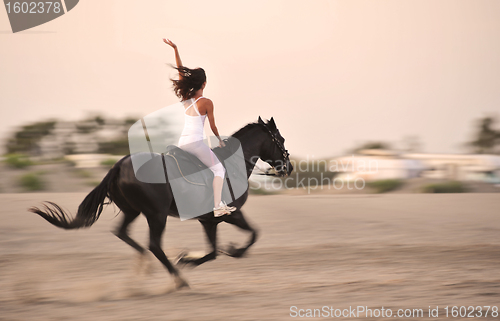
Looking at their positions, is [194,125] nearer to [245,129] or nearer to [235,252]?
[245,129]

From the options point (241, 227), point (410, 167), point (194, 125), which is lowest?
point (410, 167)

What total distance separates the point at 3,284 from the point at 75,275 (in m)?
0.94

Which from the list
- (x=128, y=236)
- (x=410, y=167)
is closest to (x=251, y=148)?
(x=128, y=236)

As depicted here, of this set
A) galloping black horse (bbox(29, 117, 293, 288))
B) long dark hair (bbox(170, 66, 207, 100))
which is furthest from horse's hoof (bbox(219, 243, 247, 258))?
long dark hair (bbox(170, 66, 207, 100))

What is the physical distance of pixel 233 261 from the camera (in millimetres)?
7656

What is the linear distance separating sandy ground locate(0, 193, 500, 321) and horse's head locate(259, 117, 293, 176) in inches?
62.1

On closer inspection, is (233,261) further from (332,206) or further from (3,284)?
(332,206)

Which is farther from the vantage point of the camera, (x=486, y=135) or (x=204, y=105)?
(x=486, y=135)

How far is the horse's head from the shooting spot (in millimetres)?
6562

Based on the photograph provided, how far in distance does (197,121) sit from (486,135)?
87554mm

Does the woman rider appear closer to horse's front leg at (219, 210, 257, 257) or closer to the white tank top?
the white tank top

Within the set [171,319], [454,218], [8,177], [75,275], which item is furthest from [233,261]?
[8,177]

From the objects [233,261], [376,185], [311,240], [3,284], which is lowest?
[376,185]

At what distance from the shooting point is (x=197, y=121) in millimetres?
5758
